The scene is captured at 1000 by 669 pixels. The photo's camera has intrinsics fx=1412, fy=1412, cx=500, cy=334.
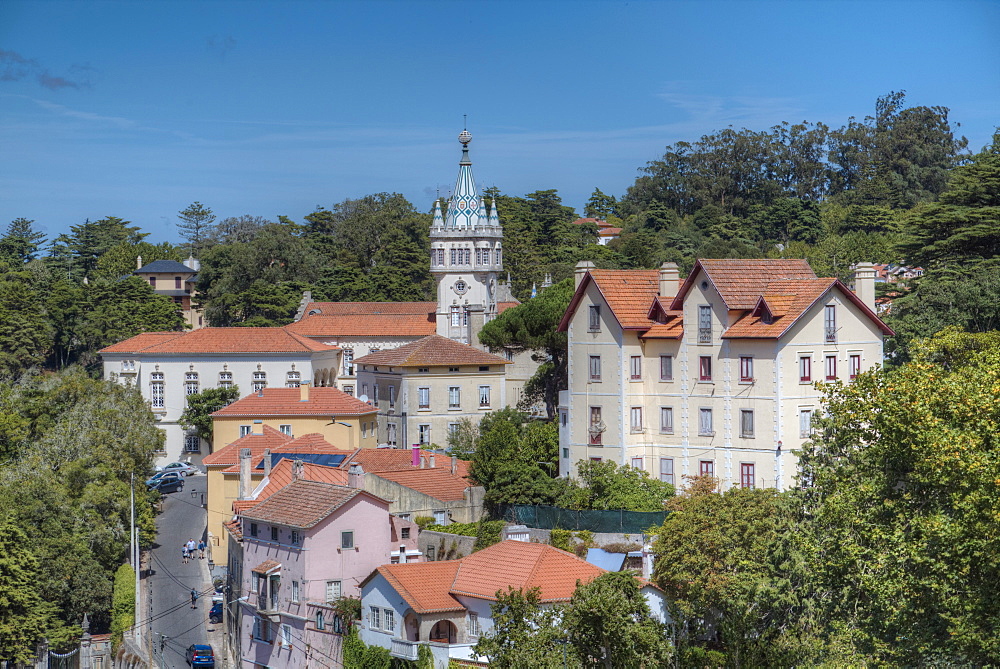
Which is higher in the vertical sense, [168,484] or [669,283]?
[669,283]

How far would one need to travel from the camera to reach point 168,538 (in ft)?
210

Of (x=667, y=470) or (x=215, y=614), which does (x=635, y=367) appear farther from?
(x=215, y=614)

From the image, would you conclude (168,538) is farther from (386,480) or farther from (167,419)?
(167,419)

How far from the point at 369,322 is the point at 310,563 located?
4857cm

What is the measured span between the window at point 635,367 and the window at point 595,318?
5.75ft

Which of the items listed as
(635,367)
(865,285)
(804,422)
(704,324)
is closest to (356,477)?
(635,367)

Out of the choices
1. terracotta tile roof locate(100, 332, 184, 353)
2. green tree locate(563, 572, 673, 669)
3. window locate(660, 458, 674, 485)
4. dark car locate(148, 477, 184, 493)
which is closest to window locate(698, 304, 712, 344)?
window locate(660, 458, 674, 485)

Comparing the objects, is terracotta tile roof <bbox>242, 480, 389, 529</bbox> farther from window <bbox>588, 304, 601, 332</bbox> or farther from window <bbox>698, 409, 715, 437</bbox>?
window <bbox>698, 409, 715, 437</bbox>

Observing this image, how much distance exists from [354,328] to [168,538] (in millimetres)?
32894

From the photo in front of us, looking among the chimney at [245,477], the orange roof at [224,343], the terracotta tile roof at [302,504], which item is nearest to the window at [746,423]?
the terracotta tile roof at [302,504]

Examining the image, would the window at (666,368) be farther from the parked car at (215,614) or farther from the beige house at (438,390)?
the beige house at (438,390)

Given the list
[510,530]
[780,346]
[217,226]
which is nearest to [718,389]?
[780,346]

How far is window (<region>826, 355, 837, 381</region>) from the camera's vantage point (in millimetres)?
49031

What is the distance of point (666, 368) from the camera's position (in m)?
51.9
